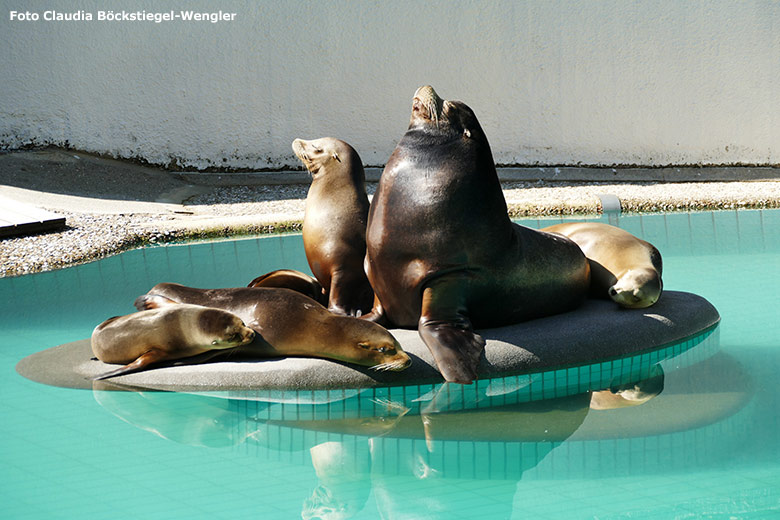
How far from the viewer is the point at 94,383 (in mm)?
3803

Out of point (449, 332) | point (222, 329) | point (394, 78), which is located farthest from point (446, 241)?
point (394, 78)

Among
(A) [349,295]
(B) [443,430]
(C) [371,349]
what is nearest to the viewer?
(B) [443,430]

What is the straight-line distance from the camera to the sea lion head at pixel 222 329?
370cm

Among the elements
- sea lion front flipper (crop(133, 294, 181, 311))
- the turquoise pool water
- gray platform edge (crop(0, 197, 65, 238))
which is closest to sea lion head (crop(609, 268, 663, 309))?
the turquoise pool water

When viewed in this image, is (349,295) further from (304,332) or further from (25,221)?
(25,221)

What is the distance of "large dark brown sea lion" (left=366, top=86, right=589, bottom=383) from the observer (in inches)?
151

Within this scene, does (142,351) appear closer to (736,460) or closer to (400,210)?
(400,210)

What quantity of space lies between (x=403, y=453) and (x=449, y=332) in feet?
2.61

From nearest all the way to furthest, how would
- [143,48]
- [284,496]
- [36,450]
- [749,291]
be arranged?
[284,496]
[36,450]
[749,291]
[143,48]

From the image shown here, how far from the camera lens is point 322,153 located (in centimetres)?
469

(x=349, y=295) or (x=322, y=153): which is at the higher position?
(x=322, y=153)

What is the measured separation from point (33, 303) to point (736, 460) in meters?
4.28

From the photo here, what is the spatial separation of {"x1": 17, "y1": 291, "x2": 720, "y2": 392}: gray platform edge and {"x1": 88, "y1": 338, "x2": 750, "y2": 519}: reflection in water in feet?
0.21

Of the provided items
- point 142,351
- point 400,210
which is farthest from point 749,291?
point 142,351
